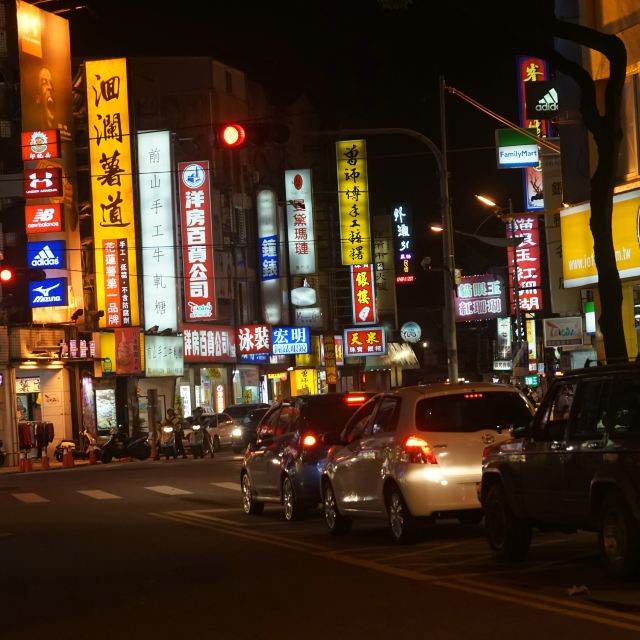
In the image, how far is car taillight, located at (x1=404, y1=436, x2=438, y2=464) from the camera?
1425 centimetres

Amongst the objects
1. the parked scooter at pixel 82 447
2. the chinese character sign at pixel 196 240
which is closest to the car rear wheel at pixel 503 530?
the parked scooter at pixel 82 447

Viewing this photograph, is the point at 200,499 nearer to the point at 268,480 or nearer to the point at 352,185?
the point at 268,480

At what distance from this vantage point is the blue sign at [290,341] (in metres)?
62.6

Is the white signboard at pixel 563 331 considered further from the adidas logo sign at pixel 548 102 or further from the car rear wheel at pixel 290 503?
the car rear wheel at pixel 290 503

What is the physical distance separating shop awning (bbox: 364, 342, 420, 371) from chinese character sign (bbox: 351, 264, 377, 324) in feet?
25.5

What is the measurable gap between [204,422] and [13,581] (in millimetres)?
32629

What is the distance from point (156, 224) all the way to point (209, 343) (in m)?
8.20

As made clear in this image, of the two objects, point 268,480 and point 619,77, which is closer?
point 619,77

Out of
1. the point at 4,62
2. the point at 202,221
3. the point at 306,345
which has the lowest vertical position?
the point at 306,345

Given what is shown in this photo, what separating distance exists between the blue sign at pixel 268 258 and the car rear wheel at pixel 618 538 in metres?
53.5

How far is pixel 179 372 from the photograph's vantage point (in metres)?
53.8

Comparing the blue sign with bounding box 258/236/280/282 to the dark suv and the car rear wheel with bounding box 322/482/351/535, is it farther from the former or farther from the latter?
the dark suv

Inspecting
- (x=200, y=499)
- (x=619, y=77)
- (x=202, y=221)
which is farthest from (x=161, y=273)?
(x=619, y=77)

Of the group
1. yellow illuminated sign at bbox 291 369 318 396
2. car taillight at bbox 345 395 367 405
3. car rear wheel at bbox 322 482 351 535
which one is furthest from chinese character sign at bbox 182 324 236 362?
car rear wheel at bbox 322 482 351 535
